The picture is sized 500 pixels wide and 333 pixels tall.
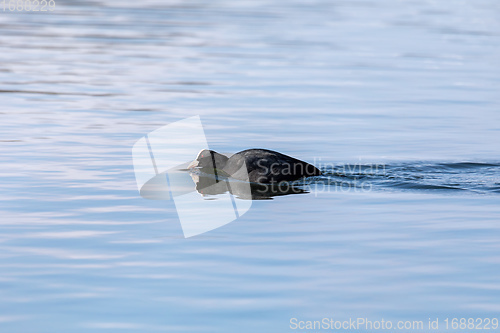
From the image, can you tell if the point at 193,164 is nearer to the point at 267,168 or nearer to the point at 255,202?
the point at 267,168

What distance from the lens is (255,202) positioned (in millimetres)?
10141

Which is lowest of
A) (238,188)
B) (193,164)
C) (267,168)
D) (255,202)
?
(255,202)

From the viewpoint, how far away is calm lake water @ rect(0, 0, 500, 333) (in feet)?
22.4

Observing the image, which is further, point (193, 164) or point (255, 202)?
point (193, 164)

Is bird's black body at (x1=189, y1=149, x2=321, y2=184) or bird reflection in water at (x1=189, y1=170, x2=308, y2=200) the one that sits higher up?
bird's black body at (x1=189, y1=149, x2=321, y2=184)

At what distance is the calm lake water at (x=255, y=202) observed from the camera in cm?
682

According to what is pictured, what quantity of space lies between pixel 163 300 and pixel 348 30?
26063 mm

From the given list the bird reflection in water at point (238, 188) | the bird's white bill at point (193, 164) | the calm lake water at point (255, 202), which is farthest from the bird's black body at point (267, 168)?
the calm lake water at point (255, 202)

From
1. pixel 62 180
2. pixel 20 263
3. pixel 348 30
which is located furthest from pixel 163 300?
pixel 348 30

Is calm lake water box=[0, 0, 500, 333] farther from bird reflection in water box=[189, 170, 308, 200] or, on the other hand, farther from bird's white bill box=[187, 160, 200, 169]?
bird's white bill box=[187, 160, 200, 169]

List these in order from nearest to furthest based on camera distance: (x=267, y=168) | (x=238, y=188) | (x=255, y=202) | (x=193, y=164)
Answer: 1. (x=255, y=202)
2. (x=238, y=188)
3. (x=267, y=168)
4. (x=193, y=164)

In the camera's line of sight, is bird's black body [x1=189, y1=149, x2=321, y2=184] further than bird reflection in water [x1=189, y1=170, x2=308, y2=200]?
Yes

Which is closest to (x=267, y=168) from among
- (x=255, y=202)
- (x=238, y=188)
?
(x=238, y=188)

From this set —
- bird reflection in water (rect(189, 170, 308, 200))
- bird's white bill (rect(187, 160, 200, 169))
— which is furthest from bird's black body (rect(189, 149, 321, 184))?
bird's white bill (rect(187, 160, 200, 169))
